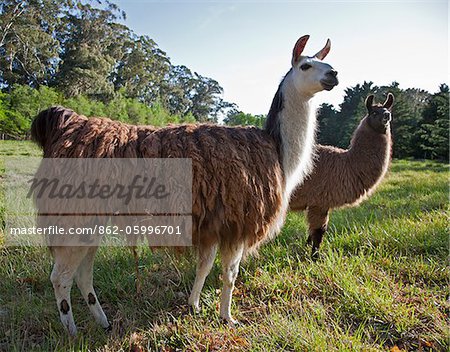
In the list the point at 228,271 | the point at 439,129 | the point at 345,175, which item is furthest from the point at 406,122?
the point at 228,271

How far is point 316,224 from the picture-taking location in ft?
12.2

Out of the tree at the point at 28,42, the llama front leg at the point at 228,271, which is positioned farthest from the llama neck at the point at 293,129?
the tree at the point at 28,42

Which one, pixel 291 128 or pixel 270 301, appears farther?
pixel 270 301

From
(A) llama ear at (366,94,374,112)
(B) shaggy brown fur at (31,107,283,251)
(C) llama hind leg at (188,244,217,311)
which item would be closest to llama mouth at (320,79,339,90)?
(B) shaggy brown fur at (31,107,283,251)

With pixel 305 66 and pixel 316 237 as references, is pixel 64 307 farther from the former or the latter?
pixel 316 237

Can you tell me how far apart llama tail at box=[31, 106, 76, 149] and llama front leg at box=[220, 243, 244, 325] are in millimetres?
1443

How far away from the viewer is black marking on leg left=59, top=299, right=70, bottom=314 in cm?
216

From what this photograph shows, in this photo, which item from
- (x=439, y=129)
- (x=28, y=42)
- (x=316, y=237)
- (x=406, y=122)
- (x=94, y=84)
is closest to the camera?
(x=316, y=237)

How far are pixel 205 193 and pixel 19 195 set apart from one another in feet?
13.9

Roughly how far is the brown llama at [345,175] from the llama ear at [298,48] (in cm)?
138

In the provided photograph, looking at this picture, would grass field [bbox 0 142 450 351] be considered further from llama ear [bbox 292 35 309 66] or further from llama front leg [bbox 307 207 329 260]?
llama ear [bbox 292 35 309 66]

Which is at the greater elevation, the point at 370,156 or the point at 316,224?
the point at 370,156

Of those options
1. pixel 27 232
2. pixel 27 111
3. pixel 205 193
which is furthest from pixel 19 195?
pixel 27 111

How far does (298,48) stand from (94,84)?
26930 millimetres
